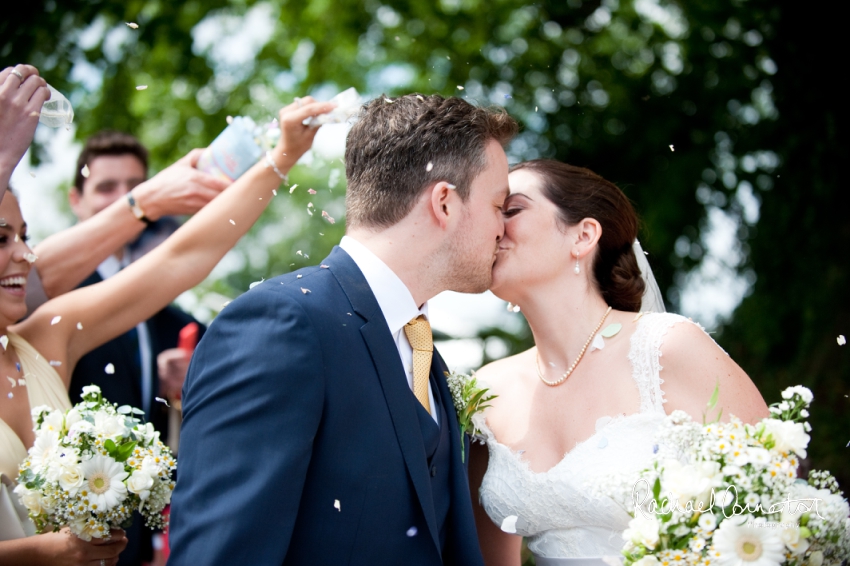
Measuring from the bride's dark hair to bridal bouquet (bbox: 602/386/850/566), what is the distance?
53.9 inches

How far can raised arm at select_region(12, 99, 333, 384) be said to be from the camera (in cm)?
346

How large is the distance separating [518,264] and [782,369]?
4309mm

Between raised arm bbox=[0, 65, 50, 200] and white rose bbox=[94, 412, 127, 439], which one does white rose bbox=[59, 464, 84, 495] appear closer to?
white rose bbox=[94, 412, 127, 439]

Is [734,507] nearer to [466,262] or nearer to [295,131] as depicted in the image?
[466,262]

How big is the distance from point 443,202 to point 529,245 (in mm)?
659

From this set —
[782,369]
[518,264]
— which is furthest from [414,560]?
[782,369]

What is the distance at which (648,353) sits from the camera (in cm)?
323

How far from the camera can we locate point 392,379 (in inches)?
103

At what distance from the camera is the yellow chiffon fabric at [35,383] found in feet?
9.99

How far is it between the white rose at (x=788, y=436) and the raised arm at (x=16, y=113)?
259 cm

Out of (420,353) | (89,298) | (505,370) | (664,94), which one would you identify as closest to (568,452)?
(505,370)

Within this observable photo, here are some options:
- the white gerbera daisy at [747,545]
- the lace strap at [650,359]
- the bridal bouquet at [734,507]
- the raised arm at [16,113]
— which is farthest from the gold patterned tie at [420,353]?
the raised arm at [16,113]

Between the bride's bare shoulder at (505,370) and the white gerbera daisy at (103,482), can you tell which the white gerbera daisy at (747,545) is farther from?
the white gerbera daisy at (103,482)

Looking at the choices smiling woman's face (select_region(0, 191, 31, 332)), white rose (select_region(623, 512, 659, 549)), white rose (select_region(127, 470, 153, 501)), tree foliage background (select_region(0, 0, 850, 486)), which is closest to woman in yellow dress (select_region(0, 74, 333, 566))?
smiling woman's face (select_region(0, 191, 31, 332))
